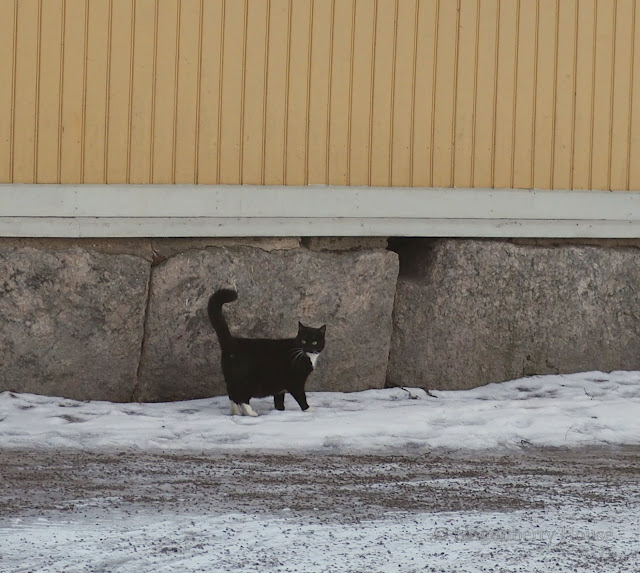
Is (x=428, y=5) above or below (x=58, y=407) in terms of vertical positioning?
above

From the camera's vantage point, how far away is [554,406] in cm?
615

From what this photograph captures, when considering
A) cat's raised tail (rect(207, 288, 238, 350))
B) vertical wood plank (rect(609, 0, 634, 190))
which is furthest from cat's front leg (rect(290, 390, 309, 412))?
vertical wood plank (rect(609, 0, 634, 190))

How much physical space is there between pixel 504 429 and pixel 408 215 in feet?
4.74

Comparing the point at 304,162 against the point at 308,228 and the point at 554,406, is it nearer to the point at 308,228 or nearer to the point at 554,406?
the point at 308,228

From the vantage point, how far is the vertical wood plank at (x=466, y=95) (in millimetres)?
6637

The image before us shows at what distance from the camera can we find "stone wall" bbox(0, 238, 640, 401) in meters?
6.07

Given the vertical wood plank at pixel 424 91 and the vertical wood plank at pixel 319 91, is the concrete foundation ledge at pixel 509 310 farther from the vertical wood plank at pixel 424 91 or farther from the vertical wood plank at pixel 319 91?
the vertical wood plank at pixel 319 91

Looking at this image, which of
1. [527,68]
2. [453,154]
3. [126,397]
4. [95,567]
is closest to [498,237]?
[453,154]

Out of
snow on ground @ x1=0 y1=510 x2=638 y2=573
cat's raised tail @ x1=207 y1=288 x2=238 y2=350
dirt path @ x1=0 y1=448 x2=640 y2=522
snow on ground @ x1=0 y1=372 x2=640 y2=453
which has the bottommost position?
snow on ground @ x1=0 y1=510 x2=638 y2=573

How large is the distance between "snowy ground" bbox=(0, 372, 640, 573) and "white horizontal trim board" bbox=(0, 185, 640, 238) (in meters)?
0.90

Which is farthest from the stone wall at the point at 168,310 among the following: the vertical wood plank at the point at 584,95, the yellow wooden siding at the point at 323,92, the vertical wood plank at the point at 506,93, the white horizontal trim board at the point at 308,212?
the vertical wood plank at the point at 584,95

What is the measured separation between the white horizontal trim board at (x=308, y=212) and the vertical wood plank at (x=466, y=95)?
0.16 metres

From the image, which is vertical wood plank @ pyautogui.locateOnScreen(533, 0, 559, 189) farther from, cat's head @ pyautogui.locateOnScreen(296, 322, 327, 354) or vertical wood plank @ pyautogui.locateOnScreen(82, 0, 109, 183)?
vertical wood plank @ pyautogui.locateOnScreen(82, 0, 109, 183)

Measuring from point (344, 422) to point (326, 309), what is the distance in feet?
3.35
